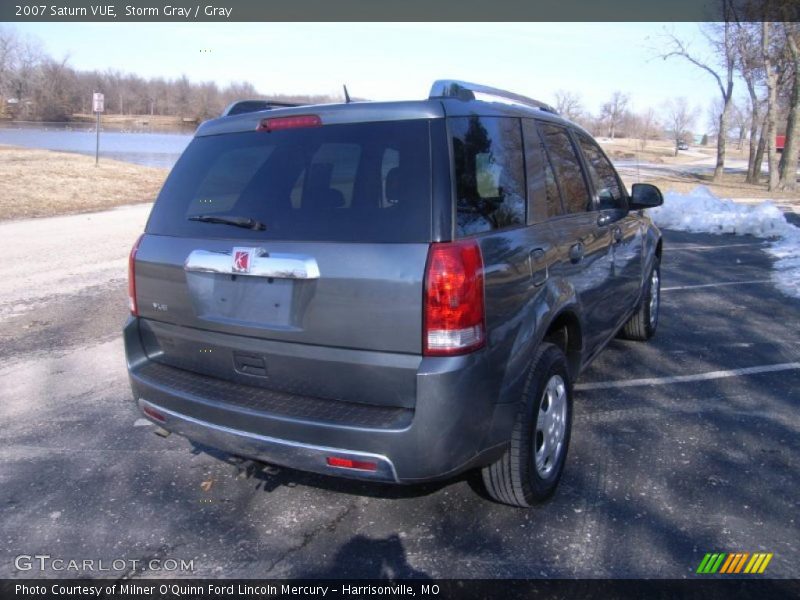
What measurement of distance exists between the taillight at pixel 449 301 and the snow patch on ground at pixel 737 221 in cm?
790

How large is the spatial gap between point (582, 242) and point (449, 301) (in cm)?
160

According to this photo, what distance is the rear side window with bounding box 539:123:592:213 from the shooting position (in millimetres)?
3875

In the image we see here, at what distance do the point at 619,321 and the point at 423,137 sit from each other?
107 inches

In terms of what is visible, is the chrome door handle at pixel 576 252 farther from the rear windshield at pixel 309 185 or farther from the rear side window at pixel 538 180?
the rear windshield at pixel 309 185

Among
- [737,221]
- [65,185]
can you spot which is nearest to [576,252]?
[737,221]

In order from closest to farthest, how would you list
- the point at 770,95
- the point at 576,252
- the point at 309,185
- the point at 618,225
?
1. the point at 309,185
2. the point at 576,252
3. the point at 618,225
4. the point at 770,95

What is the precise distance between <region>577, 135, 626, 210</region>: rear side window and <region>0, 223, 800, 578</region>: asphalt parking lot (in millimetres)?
1378

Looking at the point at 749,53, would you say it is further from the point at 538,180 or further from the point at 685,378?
the point at 538,180

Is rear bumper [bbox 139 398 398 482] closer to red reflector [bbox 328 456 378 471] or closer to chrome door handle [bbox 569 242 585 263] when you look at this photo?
red reflector [bbox 328 456 378 471]

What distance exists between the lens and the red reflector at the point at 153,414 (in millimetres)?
3223

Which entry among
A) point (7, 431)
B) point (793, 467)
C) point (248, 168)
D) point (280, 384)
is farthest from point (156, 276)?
point (793, 467)

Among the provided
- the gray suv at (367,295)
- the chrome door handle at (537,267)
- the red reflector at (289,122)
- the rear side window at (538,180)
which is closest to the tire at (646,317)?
the rear side window at (538,180)

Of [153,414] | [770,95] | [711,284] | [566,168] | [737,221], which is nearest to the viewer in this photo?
[153,414]

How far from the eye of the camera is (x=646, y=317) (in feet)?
19.5
